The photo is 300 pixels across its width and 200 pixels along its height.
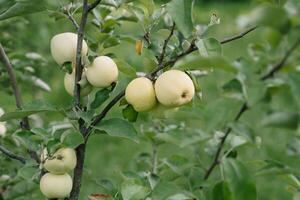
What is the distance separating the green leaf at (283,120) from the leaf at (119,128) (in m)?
0.42

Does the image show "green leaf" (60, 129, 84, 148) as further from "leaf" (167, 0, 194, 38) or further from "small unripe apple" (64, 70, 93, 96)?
"leaf" (167, 0, 194, 38)

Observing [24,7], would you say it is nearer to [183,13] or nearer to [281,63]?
[183,13]

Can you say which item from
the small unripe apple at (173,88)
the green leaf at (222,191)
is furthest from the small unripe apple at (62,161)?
the green leaf at (222,191)

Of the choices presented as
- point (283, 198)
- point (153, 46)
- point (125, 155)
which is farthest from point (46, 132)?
point (125, 155)

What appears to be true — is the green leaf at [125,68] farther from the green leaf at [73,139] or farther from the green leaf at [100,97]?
the green leaf at [73,139]

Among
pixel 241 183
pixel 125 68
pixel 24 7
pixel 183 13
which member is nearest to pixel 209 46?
pixel 183 13

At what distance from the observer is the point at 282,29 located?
0.90 meters

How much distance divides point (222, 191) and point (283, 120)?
262 millimetres

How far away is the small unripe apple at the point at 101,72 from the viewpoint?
129 cm

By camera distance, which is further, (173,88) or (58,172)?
(58,172)

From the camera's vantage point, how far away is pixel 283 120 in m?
0.92

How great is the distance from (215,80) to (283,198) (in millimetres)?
1433

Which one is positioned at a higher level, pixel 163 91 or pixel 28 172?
pixel 163 91

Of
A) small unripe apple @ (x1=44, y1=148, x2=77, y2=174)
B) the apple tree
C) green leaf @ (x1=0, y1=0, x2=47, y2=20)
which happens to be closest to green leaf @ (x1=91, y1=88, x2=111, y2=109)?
the apple tree
